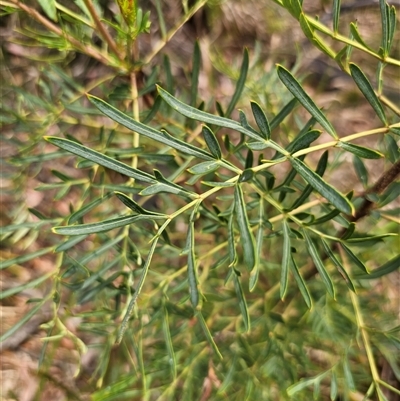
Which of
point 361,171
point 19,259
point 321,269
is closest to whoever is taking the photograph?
point 321,269

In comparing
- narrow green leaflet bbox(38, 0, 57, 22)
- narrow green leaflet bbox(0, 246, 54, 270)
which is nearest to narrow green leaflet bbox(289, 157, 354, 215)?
narrow green leaflet bbox(38, 0, 57, 22)

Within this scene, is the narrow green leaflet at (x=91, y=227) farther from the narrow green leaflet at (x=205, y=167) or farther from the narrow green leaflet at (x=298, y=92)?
the narrow green leaflet at (x=298, y=92)

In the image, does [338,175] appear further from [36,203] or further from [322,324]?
[36,203]

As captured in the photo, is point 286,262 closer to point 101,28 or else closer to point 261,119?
point 261,119

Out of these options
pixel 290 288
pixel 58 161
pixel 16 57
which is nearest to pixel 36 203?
pixel 58 161

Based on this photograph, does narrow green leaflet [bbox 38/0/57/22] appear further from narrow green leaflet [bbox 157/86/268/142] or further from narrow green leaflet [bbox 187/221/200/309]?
narrow green leaflet [bbox 187/221/200/309]

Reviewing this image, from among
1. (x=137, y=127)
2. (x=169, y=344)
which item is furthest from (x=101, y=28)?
(x=169, y=344)

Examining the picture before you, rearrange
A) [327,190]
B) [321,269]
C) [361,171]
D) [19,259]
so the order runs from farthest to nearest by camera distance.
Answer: [19,259] → [361,171] → [321,269] → [327,190]

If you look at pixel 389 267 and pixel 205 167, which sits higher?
pixel 205 167
